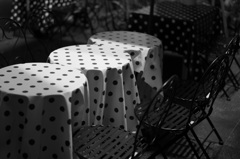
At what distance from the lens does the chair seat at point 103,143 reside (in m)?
3.07

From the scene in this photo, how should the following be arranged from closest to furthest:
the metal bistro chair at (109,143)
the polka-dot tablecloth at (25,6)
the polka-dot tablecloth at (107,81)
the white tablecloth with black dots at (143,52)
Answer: the metal bistro chair at (109,143)
the polka-dot tablecloth at (107,81)
the white tablecloth with black dots at (143,52)
the polka-dot tablecloth at (25,6)

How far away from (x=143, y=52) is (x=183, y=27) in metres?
1.21

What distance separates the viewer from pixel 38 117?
3.10m

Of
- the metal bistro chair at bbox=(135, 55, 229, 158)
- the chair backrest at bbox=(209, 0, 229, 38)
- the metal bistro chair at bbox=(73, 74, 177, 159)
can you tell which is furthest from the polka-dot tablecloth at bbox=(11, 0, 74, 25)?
the metal bistro chair at bbox=(73, 74, 177, 159)

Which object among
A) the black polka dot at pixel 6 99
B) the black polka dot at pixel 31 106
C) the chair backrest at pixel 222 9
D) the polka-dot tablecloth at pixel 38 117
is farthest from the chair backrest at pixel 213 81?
the chair backrest at pixel 222 9

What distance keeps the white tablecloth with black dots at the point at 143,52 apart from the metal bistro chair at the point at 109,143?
102 cm

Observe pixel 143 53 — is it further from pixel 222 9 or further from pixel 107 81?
pixel 222 9

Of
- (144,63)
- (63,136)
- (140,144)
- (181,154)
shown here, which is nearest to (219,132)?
(181,154)

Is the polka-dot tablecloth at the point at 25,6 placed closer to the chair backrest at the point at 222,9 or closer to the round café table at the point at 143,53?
the round café table at the point at 143,53

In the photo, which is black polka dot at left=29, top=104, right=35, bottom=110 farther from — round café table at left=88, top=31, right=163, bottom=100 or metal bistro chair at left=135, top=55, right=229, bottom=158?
round café table at left=88, top=31, right=163, bottom=100

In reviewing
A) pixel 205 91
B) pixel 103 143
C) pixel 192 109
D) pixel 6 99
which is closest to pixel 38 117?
pixel 6 99

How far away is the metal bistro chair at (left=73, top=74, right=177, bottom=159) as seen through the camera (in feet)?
10.00

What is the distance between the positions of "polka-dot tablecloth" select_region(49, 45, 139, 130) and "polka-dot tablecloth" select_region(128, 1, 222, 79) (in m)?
1.44

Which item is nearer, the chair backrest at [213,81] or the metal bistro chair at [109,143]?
the metal bistro chair at [109,143]
